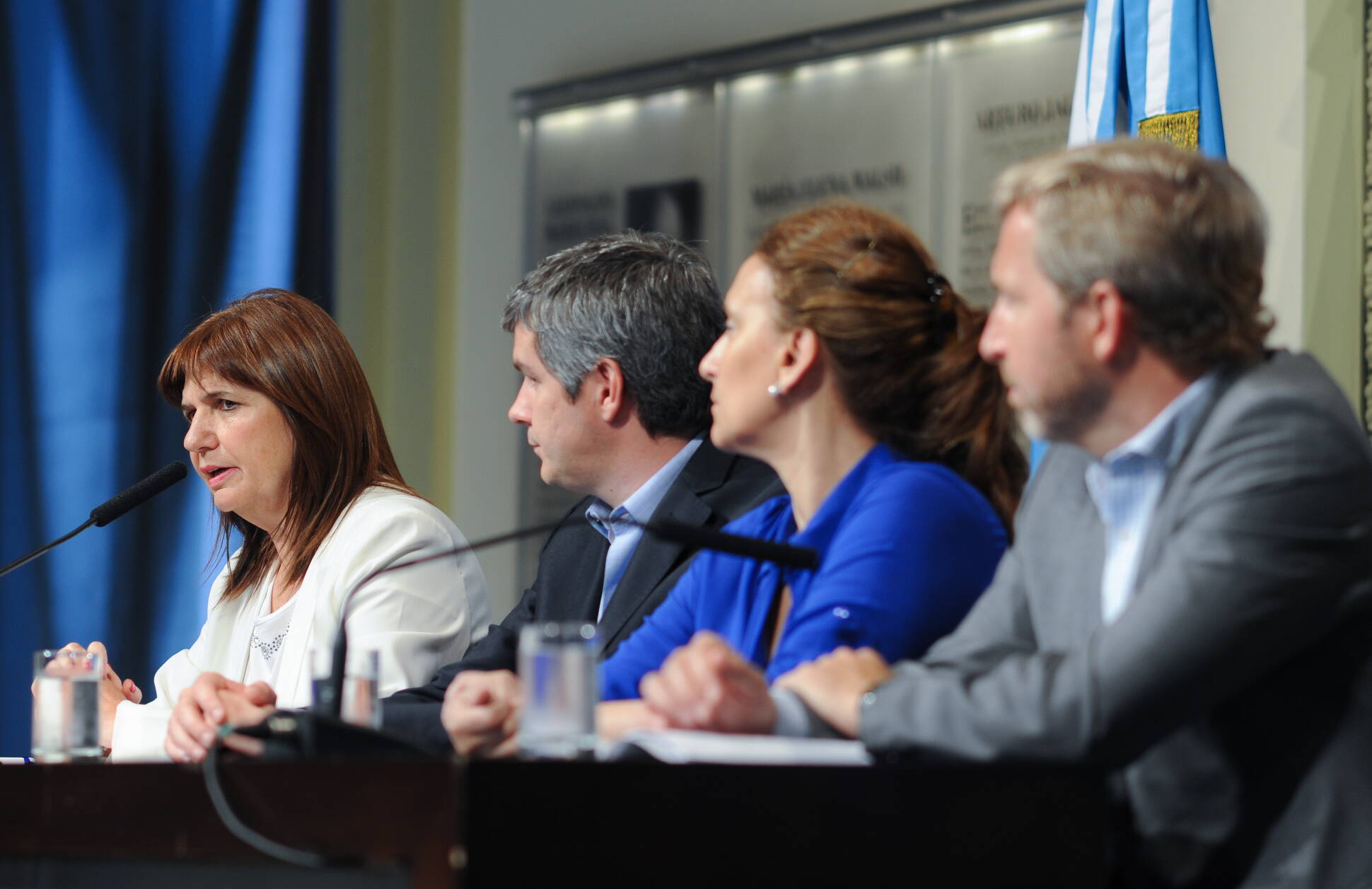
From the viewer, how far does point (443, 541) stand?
2457 mm

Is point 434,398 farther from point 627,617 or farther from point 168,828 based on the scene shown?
point 168,828

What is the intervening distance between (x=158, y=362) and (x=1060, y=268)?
350 cm

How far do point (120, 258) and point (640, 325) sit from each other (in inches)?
96.7

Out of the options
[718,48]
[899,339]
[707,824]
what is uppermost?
[718,48]

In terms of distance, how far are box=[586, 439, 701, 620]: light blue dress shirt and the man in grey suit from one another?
994 millimetres

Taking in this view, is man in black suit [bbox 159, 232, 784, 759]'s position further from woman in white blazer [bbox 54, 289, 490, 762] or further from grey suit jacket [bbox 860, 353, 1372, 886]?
grey suit jacket [bbox 860, 353, 1372, 886]

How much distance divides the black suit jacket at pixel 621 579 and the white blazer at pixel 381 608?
6 centimetres

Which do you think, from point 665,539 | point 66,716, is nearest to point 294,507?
point 66,716

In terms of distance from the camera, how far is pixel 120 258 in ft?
13.9

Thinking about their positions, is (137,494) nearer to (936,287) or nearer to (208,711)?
(208,711)

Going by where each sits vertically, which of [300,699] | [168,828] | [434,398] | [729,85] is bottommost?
[300,699]

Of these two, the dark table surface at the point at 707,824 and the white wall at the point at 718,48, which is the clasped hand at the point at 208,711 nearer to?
the dark table surface at the point at 707,824

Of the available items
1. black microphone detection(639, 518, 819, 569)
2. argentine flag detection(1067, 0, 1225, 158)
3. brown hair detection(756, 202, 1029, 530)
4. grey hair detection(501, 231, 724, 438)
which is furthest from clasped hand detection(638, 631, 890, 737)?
argentine flag detection(1067, 0, 1225, 158)

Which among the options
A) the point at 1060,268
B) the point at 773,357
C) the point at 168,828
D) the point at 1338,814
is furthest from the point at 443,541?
the point at 1338,814
